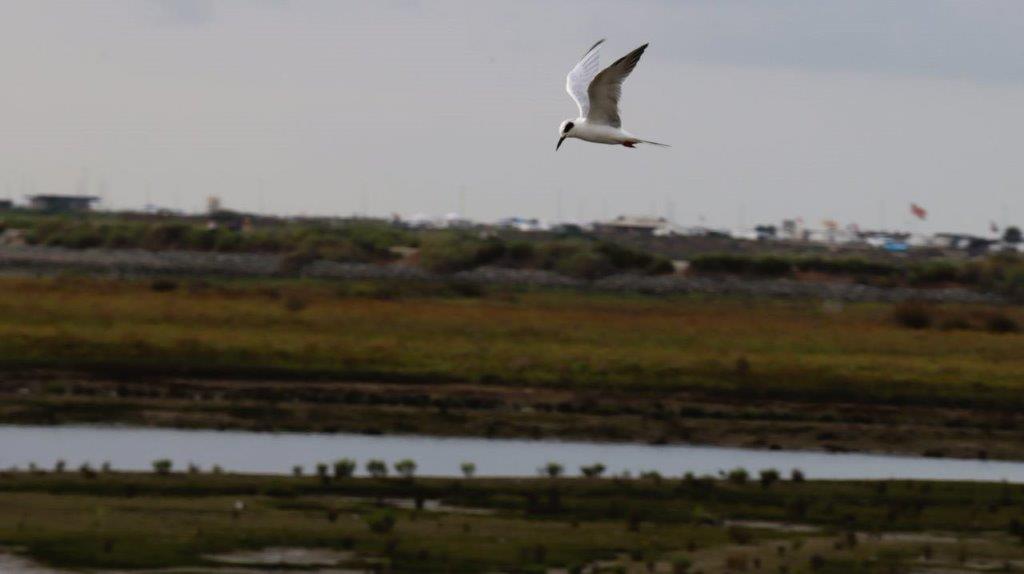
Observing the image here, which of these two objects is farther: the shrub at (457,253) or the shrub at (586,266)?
the shrub at (457,253)

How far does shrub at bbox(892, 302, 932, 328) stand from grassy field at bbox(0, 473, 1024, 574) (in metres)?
35.1

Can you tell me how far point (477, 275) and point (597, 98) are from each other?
67296 millimetres

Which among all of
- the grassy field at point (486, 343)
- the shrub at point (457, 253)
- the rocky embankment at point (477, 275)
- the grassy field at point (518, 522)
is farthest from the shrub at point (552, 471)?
→ the shrub at point (457, 253)

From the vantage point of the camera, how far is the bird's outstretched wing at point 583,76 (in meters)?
26.8

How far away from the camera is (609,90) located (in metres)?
24.6

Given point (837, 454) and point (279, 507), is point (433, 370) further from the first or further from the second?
point (279, 507)

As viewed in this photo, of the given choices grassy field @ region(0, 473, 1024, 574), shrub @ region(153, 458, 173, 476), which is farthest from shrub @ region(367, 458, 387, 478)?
shrub @ region(153, 458, 173, 476)

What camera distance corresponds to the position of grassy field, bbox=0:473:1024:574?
24.8 m

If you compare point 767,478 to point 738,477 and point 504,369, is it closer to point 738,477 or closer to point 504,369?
point 738,477

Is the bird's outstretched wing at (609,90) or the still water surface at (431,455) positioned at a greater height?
the bird's outstretched wing at (609,90)

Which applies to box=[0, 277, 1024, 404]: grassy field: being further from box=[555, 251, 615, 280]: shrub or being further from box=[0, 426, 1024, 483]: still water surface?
box=[555, 251, 615, 280]: shrub

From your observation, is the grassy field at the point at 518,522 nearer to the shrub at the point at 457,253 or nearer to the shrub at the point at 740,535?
the shrub at the point at 740,535

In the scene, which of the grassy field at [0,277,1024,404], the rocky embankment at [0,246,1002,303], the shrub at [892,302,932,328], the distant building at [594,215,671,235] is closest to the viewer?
the grassy field at [0,277,1024,404]

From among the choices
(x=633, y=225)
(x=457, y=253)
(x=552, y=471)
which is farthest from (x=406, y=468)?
(x=633, y=225)
